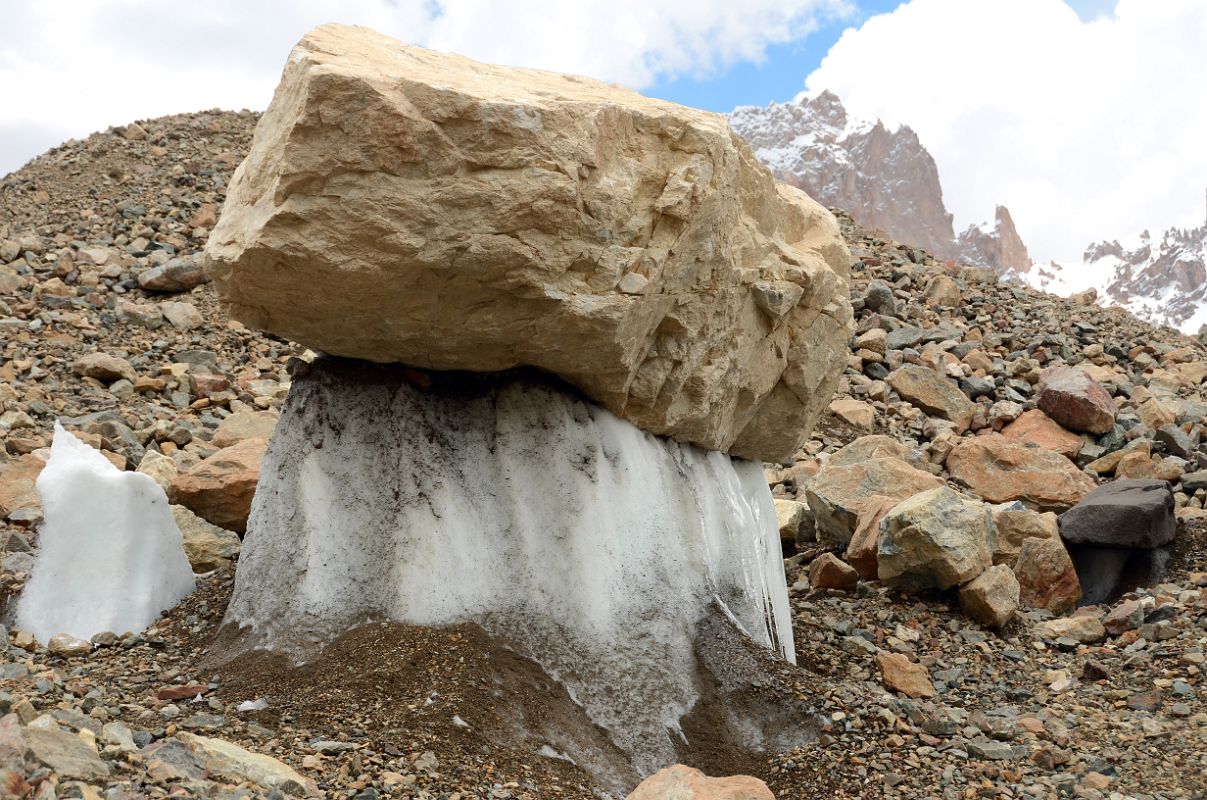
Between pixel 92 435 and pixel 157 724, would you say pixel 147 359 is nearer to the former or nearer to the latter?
pixel 92 435

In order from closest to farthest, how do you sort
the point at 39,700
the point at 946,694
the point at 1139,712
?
the point at 39,700
the point at 1139,712
the point at 946,694

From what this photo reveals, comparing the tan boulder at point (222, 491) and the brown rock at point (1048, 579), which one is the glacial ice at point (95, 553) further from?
the brown rock at point (1048, 579)

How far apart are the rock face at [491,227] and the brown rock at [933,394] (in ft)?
26.6

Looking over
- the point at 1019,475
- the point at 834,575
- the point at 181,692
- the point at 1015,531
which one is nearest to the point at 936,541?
the point at 834,575

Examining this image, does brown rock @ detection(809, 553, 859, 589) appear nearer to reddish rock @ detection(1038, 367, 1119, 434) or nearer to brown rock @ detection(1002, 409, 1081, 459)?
brown rock @ detection(1002, 409, 1081, 459)

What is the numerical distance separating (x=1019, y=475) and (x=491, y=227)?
731cm

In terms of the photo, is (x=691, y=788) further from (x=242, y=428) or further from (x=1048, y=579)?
(x=242, y=428)

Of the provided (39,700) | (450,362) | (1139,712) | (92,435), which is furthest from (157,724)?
(92,435)

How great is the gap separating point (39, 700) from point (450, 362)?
1838 millimetres

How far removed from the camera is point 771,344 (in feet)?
19.0

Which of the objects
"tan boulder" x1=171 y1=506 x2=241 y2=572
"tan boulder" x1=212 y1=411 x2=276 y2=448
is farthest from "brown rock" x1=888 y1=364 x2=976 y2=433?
"tan boulder" x1=171 y1=506 x2=241 y2=572

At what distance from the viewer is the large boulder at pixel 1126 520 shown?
7426mm

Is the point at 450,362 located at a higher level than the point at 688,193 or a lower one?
lower

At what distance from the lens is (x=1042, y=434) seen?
39.4 feet
